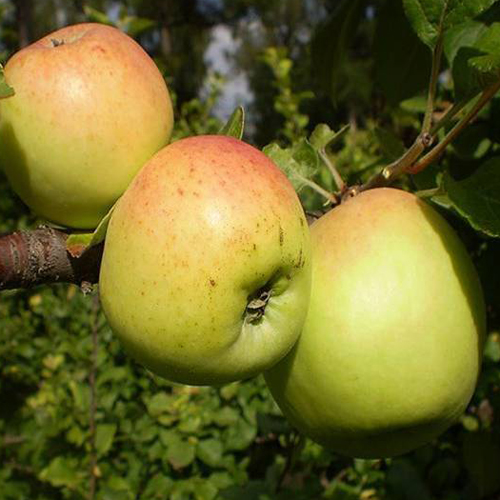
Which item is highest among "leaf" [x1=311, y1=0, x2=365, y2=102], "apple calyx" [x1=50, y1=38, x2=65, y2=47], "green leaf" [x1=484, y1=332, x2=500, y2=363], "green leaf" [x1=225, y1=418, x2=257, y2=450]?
"apple calyx" [x1=50, y1=38, x2=65, y2=47]

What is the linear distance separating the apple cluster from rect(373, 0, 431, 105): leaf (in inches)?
20.3

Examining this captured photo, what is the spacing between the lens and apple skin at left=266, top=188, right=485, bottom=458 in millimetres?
578

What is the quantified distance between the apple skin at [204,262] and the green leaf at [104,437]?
2.47 feet

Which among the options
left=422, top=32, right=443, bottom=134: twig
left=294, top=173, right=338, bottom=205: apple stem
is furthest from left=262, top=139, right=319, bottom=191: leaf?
left=422, top=32, right=443, bottom=134: twig

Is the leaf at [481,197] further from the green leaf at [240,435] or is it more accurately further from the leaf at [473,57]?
the green leaf at [240,435]

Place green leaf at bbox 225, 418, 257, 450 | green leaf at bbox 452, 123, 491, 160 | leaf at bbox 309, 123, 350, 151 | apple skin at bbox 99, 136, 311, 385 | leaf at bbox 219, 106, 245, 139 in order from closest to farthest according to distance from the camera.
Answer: apple skin at bbox 99, 136, 311, 385 < leaf at bbox 219, 106, 245, 139 < leaf at bbox 309, 123, 350, 151 < green leaf at bbox 452, 123, 491, 160 < green leaf at bbox 225, 418, 257, 450

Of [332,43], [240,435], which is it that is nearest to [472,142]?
[332,43]

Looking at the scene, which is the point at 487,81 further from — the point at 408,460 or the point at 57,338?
the point at 57,338

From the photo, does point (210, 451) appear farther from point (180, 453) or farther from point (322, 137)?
point (322, 137)

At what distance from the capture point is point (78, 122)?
22.9 inches

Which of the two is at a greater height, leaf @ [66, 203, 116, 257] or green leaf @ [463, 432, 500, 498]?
leaf @ [66, 203, 116, 257]

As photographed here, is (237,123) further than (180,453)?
No

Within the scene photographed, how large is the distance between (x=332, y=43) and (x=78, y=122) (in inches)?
26.0

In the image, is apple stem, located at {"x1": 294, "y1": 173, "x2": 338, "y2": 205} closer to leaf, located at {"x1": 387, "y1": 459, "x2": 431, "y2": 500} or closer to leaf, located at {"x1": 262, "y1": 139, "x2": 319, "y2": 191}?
leaf, located at {"x1": 262, "y1": 139, "x2": 319, "y2": 191}
